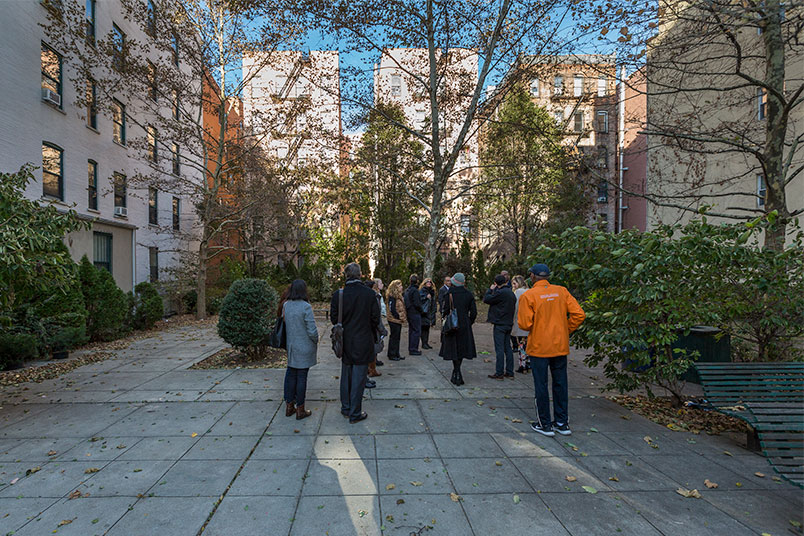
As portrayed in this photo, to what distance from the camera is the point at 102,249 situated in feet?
51.9

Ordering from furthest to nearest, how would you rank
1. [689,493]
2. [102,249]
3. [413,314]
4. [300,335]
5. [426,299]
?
[102,249] < [413,314] < [426,299] < [300,335] < [689,493]

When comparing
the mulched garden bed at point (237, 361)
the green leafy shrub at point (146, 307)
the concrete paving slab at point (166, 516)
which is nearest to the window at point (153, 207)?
the green leafy shrub at point (146, 307)

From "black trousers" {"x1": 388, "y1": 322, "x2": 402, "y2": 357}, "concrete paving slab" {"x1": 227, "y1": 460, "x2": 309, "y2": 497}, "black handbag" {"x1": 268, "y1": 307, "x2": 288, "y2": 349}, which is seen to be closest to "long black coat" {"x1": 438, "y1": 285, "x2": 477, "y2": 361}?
"black trousers" {"x1": 388, "y1": 322, "x2": 402, "y2": 357}

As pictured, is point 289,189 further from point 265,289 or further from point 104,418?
point 104,418

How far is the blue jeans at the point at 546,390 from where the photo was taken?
4816mm

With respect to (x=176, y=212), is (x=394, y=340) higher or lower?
lower

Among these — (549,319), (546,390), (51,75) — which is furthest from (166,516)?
(51,75)

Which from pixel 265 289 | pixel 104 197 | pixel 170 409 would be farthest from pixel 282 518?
pixel 104 197

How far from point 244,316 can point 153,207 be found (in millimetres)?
15893

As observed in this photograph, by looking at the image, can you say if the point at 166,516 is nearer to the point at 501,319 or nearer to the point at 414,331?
the point at 501,319

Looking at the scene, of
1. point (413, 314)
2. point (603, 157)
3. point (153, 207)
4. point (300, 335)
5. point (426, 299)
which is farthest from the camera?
point (153, 207)

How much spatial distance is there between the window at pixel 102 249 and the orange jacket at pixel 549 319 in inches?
654

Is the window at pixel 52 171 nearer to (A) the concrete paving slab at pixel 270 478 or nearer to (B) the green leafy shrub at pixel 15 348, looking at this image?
(B) the green leafy shrub at pixel 15 348

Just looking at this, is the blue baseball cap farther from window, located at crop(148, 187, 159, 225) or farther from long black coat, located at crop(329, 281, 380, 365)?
window, located at crop(148, 187, 159, 225)
